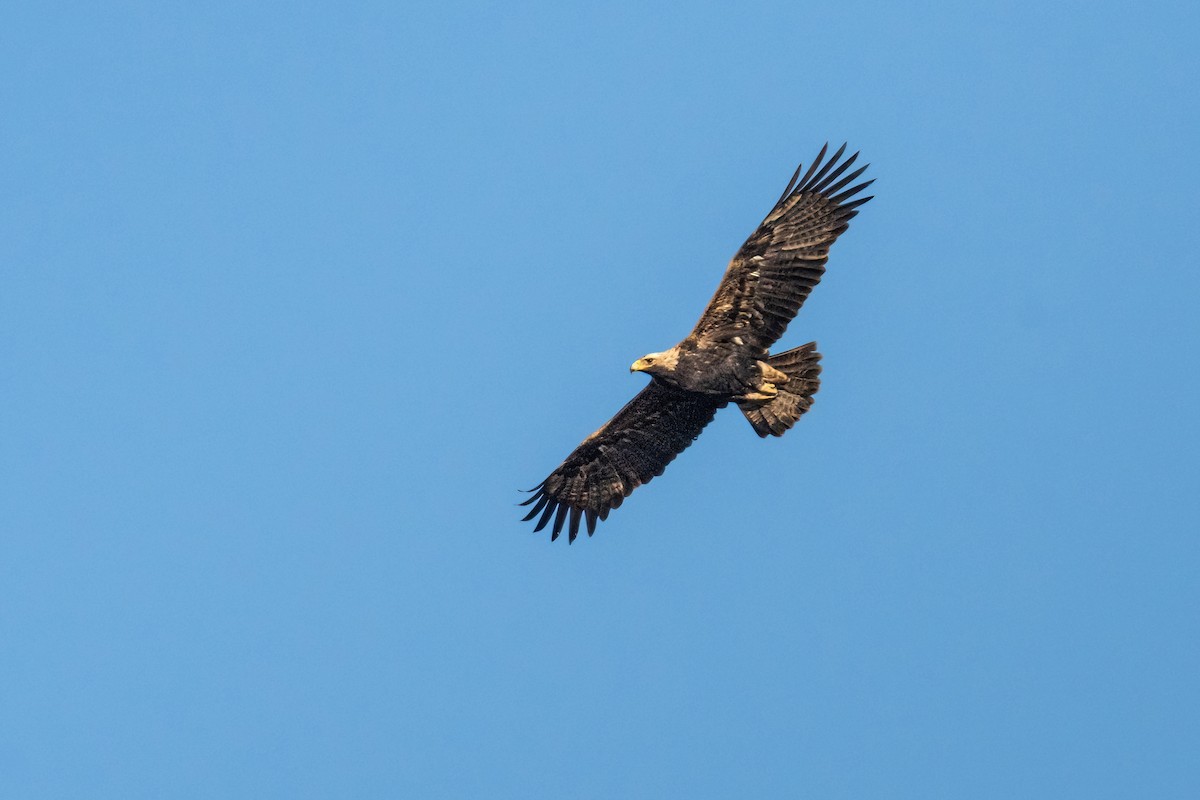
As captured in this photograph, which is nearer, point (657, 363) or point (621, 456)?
point (657, 363)

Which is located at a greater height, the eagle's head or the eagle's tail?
the eagle's head

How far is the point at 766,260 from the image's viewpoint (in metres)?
21.6

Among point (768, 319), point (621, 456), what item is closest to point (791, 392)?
point (768, 319)

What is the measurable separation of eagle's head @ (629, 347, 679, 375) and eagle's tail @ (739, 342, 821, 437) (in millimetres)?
1090

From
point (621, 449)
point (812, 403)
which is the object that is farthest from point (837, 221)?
point (621, 449)

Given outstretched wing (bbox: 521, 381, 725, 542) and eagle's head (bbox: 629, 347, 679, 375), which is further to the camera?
outstretched wing (bbox: 521, 381, 725, 542)

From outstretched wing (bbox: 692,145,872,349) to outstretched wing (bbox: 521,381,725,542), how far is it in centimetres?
119

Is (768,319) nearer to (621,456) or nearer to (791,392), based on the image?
(791,392)

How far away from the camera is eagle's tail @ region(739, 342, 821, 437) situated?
2194 centimetres

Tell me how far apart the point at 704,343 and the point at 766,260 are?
3.96 feet

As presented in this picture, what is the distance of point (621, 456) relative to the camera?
928 inches

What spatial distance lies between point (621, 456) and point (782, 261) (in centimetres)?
355

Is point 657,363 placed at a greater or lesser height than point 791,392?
greater

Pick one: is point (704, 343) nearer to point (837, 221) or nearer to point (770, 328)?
point (770, 328)
